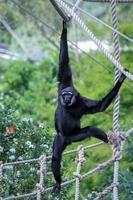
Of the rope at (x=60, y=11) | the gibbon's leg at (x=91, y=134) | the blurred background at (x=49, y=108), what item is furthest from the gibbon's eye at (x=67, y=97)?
the blurred background at (x=49, y=108)

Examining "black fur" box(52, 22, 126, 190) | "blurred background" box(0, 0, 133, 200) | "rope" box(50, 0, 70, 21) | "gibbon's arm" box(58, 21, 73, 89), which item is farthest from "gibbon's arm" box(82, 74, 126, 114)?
"blurred background" box(0, 0, 133, 200)

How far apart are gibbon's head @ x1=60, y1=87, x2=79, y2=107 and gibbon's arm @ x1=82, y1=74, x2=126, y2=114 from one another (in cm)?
13

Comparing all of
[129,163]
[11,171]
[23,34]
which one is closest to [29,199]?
[11,171]

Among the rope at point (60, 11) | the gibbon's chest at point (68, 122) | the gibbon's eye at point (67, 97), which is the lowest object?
the gibbon's chest at point (68, 122)

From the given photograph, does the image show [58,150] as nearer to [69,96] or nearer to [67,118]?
[67,118]

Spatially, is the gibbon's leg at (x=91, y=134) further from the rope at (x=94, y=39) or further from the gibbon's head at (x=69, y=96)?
the rope at (x=94, y=39)

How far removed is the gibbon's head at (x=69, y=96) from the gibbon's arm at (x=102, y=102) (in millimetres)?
127

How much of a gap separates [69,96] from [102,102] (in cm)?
25

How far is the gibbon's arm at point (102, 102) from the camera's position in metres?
4.51

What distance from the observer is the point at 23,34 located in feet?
76.6

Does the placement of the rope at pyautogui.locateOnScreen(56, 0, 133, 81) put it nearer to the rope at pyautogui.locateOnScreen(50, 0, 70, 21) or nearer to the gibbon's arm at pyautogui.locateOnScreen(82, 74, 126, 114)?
the rope at pyautogui.locateOnScreen(50, 0, 70, 21)

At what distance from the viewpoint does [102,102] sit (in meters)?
4.62

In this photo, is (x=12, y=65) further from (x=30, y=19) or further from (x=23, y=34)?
(x=23, y=34)

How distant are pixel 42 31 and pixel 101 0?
1150 cm
